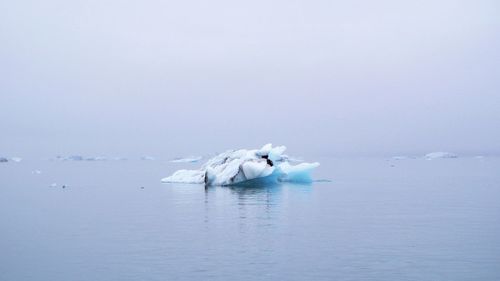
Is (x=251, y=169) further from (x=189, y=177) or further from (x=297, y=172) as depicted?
(x=189, y=177)

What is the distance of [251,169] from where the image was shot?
124 feet

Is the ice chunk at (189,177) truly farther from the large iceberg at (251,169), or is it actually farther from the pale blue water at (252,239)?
the pale blue water at (252,239)

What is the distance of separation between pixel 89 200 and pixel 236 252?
18.7 m

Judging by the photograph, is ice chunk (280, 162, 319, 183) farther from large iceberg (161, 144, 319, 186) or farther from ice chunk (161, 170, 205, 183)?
ice chunk (161, 170, 205, 183)

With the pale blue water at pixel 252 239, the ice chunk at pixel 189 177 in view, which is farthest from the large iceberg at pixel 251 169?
the pale blue water at pixel 252 239

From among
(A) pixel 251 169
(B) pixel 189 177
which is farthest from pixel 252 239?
(B) pixel 189 177

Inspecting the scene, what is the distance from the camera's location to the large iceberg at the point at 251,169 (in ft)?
125

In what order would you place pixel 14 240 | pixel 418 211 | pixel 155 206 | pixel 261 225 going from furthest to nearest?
pixel 155 206 → pixel 418 211 → pixel 261 225 → pixel 14 240

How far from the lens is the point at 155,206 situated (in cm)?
2752

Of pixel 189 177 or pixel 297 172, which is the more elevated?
pixel 189 177

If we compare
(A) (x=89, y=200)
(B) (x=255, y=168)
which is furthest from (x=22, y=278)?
(B) (x=255, y=168)

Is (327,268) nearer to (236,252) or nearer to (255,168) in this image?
(236,252)

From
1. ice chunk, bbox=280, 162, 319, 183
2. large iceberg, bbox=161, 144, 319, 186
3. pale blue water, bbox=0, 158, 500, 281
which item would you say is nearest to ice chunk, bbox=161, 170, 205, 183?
large iceberg, bbox=161, 144, 319, 186

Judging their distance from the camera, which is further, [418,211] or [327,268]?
[418,211]
